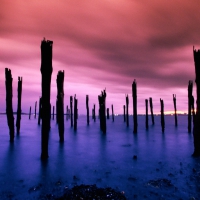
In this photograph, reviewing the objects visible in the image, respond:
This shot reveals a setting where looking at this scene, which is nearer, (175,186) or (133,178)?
(175,186)

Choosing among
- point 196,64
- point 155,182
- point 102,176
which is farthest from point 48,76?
point 196,64

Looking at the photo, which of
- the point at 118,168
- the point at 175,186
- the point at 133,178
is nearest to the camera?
the point at 175,186

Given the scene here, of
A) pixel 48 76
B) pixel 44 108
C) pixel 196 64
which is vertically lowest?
pixel 44 108

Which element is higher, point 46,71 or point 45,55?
point 45,55

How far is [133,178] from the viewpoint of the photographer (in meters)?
5.63

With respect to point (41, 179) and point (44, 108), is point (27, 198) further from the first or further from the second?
point (44, 108)

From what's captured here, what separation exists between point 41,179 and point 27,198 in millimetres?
1406

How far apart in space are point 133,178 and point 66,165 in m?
3.08

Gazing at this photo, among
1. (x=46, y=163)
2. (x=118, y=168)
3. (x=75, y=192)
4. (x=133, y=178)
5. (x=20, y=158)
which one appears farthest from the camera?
(x=20, y=158)

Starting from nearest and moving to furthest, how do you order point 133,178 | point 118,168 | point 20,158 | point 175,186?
point 175,186 < point 133,178 < point 118,168 < point 20,158

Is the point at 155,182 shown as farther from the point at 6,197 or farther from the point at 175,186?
the point at 6,197

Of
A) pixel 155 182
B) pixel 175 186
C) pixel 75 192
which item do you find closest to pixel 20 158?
pixel 75 192

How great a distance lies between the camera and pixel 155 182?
16.9 feet

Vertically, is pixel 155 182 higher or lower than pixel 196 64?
lower
